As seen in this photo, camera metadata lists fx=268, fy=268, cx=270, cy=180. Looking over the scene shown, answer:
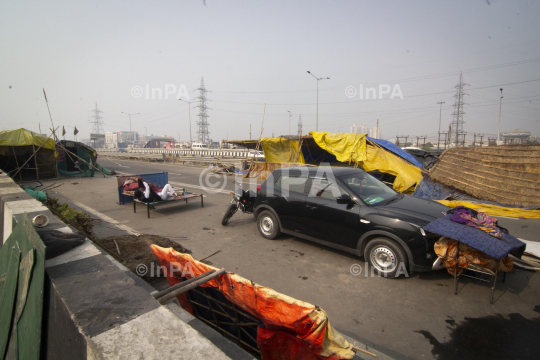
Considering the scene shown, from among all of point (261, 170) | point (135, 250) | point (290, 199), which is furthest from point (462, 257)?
point (261, 170)

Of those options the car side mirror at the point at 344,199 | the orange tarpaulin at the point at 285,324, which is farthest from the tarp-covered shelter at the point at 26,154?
the orange tarpaulin at the point at 285,324

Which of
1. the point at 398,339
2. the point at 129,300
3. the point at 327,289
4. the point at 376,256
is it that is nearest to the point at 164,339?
the point at 129,300

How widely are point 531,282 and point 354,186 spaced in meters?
2.85

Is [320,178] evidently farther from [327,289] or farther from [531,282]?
[531,282]

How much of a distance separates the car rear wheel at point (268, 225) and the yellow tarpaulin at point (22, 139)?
15.7m

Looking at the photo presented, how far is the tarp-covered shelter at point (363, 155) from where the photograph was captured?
35.8ft

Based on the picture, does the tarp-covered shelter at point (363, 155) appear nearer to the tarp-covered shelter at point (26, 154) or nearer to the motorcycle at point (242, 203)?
the motorcycle at point (242, 203)

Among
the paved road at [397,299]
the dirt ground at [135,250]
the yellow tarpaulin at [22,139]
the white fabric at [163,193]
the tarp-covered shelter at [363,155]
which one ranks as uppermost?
the yellow tarpaulin at [22,139]

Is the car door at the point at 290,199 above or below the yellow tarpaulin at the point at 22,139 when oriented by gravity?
below

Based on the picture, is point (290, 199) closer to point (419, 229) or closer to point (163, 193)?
point (419, 229)

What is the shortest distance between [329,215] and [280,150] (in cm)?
1164

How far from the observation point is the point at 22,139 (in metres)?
→ 14.5

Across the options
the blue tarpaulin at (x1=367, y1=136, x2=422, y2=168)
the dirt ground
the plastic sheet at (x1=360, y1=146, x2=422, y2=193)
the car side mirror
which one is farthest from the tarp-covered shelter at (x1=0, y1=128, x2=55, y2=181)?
the blue tarpaulin at (x1=367, y1=136, x2=422, y2=168)

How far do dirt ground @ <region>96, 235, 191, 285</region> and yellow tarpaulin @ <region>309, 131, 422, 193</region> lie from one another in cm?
893
